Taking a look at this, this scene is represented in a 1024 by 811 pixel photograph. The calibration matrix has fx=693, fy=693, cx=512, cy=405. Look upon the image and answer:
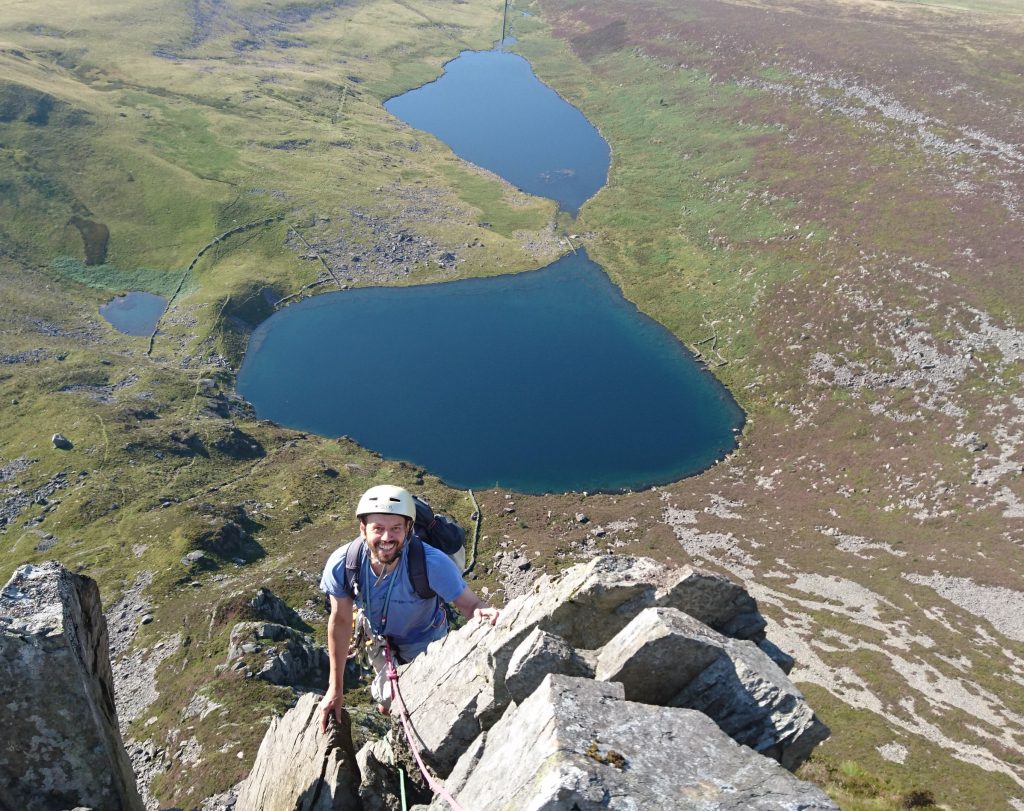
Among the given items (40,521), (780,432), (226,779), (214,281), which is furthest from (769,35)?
(226,779)

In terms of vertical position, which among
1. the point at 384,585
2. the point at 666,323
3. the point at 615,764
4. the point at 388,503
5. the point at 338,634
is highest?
the point at 388,503

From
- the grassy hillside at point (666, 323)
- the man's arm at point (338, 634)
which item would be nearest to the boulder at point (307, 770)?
the man's arm at point (338, 634)

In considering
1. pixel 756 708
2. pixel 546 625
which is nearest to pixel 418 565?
pixel 546 625

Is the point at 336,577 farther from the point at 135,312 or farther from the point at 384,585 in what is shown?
the point at 135,312

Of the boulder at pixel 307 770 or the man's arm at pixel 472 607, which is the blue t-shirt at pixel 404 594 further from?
the boulder at pixel 307 770

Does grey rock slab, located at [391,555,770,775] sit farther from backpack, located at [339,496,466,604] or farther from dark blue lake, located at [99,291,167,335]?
dark blue lake, located at [99,291,167,335]

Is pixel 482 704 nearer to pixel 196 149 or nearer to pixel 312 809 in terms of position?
pixel 312 809
